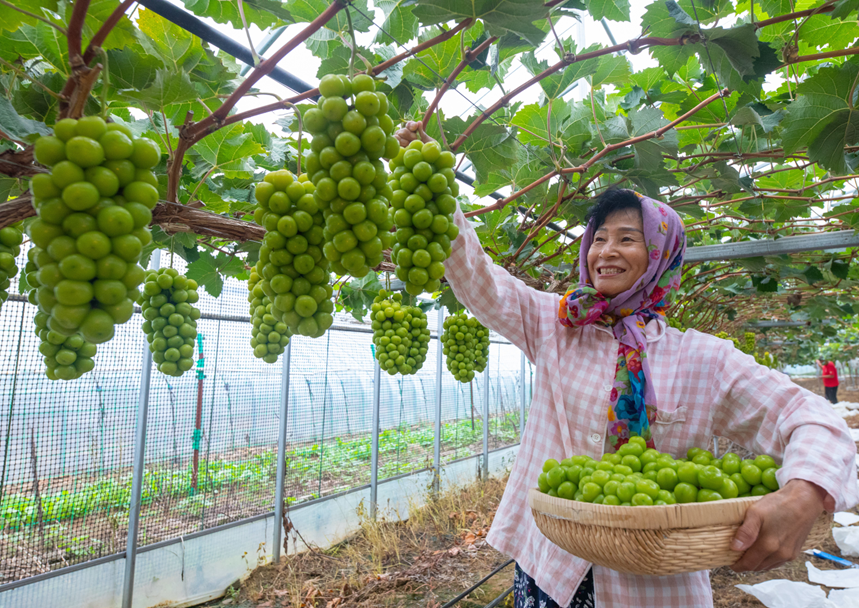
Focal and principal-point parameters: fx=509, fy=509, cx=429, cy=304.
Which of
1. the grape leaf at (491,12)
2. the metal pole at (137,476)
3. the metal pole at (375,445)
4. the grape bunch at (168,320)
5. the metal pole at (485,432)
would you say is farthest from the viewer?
the metal pole at (485,432)

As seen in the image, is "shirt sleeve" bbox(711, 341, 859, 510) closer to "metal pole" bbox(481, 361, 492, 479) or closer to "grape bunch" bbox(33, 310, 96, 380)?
"grape bunch" bbox(33, 310, 96, 380)

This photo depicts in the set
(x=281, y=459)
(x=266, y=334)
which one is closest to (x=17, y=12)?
(x=266, y=334)

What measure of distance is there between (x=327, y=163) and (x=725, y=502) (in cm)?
105

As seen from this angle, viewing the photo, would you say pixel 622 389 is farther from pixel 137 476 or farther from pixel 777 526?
pixel 137 476

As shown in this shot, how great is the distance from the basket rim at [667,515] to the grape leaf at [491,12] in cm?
110

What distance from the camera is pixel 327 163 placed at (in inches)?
34.3

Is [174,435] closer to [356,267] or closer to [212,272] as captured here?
[212,272]

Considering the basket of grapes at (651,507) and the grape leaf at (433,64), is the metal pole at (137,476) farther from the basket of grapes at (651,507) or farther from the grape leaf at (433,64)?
the basket of grapes at (651,507)

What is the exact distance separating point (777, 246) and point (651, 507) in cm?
316

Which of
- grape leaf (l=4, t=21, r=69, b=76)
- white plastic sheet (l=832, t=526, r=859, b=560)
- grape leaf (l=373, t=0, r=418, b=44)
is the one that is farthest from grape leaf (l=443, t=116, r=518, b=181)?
white plastic sheet (l=832, t=526, r=859, b=560)

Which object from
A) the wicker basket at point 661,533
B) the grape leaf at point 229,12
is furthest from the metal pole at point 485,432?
the grape leaf at point 229,12

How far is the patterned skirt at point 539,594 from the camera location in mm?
1484

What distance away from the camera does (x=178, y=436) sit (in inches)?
157

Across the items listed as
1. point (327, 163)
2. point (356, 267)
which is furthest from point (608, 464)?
point (327, 163)
